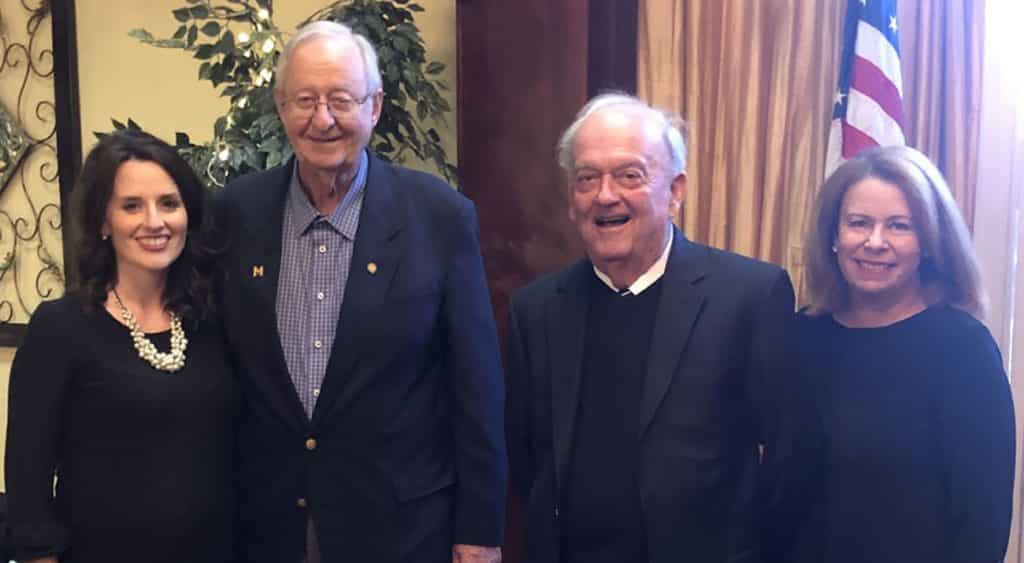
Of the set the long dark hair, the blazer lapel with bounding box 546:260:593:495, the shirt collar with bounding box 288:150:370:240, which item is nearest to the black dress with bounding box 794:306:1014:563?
the blazer lapel with bounding box 546:260:593:495

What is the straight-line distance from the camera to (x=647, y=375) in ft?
5.28

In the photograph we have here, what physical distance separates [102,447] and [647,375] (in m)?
Answer: 1.06

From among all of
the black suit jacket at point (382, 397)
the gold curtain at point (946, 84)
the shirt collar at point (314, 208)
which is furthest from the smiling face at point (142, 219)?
the gold curtain at point (946, 84)

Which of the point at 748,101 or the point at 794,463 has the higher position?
the point at 748,101

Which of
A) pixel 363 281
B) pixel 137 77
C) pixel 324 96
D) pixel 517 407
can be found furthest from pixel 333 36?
pixel 137 77

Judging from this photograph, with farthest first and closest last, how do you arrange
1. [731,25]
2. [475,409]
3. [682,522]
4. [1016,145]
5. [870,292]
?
[731,25], [1016,145], [475,409], [870,292], [682,522]

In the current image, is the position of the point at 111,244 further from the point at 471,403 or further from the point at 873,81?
the point at 873,81

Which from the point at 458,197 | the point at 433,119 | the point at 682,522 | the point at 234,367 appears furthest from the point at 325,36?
the point at 433,119

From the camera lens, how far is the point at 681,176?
1.73 m

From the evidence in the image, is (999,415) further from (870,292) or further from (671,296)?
(671,296)

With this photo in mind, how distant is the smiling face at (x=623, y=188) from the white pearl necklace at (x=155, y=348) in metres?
0.86

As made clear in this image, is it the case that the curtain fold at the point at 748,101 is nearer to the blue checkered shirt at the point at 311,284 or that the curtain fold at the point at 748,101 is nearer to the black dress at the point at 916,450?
the black dress at the point at 916,450

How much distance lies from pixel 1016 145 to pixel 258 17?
7.38 ft

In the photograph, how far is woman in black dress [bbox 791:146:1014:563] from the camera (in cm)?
159
